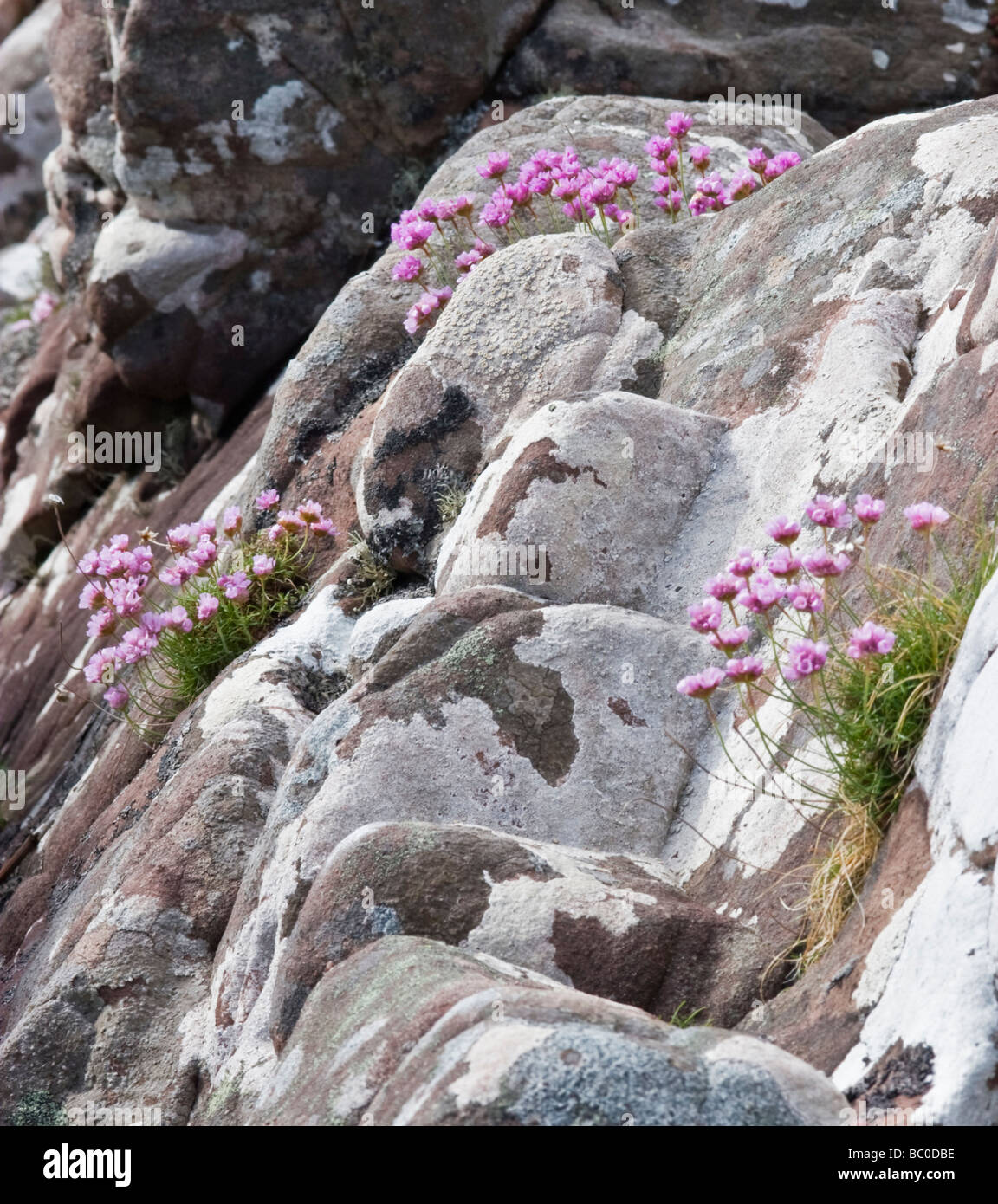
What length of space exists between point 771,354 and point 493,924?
111 inches

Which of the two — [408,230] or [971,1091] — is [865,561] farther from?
[408,230]

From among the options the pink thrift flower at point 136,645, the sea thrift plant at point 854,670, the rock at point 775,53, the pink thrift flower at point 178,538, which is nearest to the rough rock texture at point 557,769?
the sea thrift plant at point 854,670

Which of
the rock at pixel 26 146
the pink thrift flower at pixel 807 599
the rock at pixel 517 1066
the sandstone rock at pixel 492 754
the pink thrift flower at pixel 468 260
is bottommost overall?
the rock at pixel 517 1066

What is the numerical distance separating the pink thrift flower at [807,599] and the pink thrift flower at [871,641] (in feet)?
0.70

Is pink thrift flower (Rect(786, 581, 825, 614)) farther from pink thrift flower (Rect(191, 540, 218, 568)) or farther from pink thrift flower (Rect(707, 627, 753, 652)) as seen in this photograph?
pink thrift flower (Rect(191, 540, 218, 568))

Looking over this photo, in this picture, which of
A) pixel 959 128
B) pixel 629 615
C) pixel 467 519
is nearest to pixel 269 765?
pixel 467 519

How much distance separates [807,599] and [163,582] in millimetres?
4090

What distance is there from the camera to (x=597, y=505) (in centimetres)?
508

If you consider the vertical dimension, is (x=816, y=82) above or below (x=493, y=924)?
above

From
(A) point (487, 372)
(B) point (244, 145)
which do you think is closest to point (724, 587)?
(A) point (487, 372)

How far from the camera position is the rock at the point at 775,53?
10656mm

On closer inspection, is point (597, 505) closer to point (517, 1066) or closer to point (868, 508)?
point (868, 508)

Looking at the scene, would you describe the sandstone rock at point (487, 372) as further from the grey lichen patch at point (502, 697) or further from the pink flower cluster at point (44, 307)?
the pink flower cluster at point (44, 307)

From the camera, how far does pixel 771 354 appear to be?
541 cm
